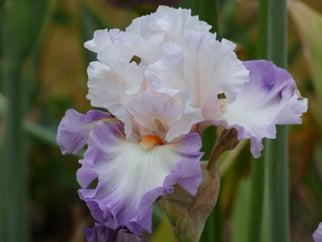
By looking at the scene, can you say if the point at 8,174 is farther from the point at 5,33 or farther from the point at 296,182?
the point at 296,182

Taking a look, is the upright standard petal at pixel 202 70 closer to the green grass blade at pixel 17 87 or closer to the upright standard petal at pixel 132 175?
the upright standard petal at pixel 132 175

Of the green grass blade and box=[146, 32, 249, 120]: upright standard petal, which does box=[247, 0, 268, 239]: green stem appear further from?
the green grass blade

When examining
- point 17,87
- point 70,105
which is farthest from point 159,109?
point 70,105

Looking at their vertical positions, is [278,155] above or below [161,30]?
below

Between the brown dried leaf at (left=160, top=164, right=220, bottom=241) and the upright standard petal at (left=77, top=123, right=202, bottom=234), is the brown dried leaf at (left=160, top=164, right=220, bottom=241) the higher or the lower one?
the lower one

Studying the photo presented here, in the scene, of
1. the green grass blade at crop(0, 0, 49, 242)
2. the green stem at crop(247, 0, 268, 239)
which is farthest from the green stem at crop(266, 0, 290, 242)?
the green grass blade at crop(0, 0, 49, 242)

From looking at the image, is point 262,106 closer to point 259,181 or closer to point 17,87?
point 259,181

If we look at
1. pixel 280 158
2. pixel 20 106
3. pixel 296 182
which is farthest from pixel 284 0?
pixel 296 182
